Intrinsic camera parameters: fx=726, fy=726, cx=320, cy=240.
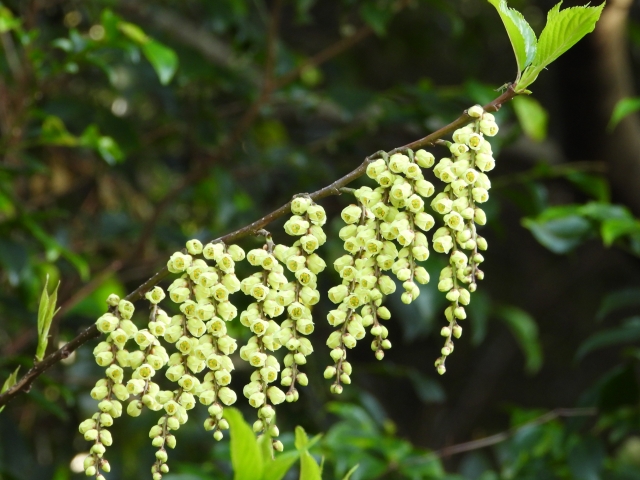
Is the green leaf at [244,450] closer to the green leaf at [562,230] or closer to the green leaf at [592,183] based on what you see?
the green leaf at [562,230]

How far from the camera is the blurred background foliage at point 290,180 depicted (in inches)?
49.5

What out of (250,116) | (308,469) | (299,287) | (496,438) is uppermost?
(250,116)

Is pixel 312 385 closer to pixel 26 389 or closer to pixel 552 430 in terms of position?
pixel 552 430

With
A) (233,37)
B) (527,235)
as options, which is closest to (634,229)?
(233,37)

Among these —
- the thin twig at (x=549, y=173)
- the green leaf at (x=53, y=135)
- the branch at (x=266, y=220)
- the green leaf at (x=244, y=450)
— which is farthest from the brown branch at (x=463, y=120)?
the thin twig at (x=549, y=173)

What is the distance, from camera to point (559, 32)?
1.95 feet

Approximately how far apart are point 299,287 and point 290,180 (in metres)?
1.33

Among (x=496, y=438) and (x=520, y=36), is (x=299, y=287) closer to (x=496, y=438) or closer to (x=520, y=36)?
(x=520, y=36)

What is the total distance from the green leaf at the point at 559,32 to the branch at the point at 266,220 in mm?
27

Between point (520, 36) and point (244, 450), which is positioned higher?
point (520, 36)

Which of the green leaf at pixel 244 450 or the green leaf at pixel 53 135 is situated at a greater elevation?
the green leaf at pixel 53 135

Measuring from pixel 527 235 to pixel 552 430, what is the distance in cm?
163

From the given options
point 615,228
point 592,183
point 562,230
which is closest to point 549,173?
point 592,183

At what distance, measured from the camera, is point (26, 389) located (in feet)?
2.26
